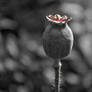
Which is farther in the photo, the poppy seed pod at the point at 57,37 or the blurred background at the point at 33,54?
the blurred background at the point at 33,54

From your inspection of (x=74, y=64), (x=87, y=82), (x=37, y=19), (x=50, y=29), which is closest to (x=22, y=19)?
(x=37, y=19)

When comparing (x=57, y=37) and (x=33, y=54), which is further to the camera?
(x=33, y=54)

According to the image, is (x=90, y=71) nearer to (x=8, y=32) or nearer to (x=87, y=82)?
(x=87, y=82)

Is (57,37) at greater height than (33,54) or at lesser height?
greater

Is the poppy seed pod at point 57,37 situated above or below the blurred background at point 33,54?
above
